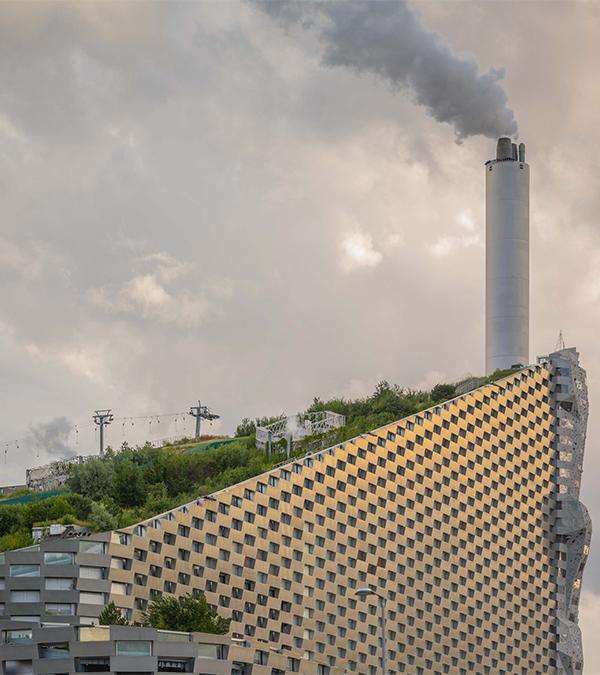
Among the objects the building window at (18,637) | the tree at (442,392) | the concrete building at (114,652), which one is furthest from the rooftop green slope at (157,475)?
the concrete building at (114,652)

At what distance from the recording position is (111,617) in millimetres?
82688

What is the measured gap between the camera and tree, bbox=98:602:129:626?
8212cm

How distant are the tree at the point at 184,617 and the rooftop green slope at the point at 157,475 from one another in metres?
14.8

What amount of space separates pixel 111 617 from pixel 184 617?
3961mm

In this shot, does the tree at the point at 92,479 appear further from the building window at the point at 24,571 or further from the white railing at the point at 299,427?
the building window at the point at 24,571

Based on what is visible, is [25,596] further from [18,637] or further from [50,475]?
[50,475]

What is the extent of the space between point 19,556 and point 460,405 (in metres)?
44.1

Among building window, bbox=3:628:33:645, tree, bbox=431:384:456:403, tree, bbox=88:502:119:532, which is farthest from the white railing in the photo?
building window, bbox=3:628:33:645

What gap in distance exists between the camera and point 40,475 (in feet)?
438

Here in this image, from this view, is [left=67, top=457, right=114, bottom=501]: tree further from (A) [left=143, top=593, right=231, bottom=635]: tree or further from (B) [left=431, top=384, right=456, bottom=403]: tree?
(B) [left=431, top=384, right=456, bottom=403]: tree

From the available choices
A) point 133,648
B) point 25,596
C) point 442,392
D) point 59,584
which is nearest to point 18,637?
point 25,596

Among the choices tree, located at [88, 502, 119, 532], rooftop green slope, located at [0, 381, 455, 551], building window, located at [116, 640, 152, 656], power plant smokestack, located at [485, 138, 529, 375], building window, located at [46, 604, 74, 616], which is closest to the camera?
building window, located at [116, 640, 152, 656]

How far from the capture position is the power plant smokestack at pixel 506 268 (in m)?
136

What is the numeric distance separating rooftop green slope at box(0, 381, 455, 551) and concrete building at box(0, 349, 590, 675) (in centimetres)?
686
